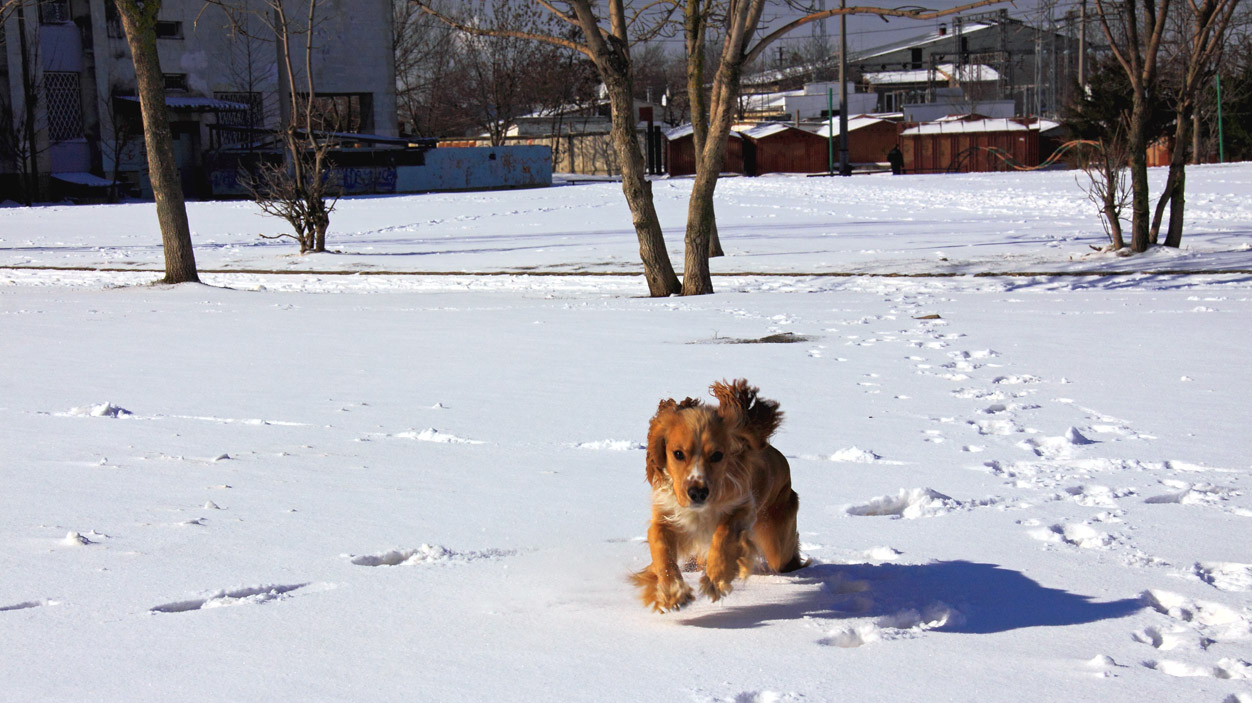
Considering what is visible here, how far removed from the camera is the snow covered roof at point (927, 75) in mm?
96438

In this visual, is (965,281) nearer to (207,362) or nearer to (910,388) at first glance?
(910,388)

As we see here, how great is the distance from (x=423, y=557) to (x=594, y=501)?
1.02 m

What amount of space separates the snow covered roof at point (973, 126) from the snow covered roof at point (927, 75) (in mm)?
38668

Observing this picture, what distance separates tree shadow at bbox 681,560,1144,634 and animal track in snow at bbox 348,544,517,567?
3.10 feet

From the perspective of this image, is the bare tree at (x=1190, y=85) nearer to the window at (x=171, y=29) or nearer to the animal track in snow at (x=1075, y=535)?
the animal track in snow at (x=1075, y=535)

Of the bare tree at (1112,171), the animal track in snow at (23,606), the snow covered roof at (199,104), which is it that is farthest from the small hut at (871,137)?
the animal track in snow at (23,606)

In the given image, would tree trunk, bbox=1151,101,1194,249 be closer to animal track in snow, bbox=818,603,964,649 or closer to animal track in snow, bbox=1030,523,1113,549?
animal track in snow, bbox=1030,523,1113,549

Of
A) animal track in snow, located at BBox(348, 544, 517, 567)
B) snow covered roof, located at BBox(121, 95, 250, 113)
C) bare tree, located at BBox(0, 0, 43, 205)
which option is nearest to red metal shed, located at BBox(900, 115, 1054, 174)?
snow covered roof, located at BBox(121, 95, 250, 113)

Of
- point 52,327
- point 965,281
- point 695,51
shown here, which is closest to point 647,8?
point 695,51

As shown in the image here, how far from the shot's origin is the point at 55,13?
48688 mm

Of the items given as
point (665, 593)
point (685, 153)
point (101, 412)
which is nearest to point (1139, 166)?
point (101, 412)

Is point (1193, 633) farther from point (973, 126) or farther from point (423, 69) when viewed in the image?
point (423, 69)

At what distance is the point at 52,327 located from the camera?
11148 mm

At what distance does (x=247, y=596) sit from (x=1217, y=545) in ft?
11.3
